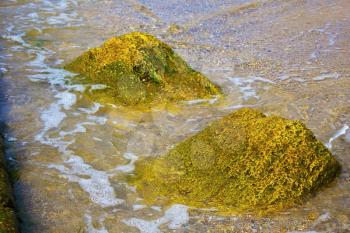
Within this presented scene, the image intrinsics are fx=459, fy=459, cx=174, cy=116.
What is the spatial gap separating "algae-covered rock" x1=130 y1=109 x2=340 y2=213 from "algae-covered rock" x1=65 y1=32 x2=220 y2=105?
1757mm

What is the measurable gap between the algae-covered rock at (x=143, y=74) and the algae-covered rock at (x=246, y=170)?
69.2 inches

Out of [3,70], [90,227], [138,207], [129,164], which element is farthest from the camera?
[3,70]

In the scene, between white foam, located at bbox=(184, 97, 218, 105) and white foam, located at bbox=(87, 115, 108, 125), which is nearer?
white foam, located at bbox=(87, 115, 108, 125)

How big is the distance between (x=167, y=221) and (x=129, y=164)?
0.98 meters

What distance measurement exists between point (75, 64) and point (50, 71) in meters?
0.40

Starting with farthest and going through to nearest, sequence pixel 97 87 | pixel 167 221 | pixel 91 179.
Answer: pixel 97 87, pixel 91 179, pixel 167 221

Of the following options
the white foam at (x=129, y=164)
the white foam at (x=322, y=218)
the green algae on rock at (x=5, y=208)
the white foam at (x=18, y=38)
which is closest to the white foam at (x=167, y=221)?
the white foam at (x=129, y=164)

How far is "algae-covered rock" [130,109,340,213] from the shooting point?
401cm

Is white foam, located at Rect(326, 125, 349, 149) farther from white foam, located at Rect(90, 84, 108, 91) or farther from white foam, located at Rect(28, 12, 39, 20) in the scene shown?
white foam, located at Rect(28, 12, 39, 20)

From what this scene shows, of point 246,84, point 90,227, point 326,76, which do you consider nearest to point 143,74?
point 246,84

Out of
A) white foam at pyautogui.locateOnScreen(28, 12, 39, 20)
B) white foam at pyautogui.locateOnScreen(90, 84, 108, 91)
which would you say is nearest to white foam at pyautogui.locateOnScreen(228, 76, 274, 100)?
white foam at pyautogui.locateOnScreen(90, 84, 108, 91)

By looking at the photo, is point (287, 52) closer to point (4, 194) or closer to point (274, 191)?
point (274, 191)

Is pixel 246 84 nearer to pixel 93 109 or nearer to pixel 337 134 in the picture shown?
pixel 337 134

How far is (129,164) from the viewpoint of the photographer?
15.3 feet
